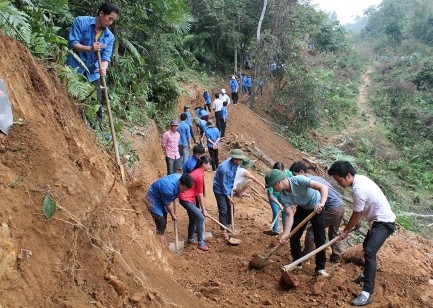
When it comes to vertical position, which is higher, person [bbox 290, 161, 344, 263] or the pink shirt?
person [bbox 290, 161, 344, 263]

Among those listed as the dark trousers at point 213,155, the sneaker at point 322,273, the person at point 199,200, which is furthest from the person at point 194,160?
the dark trousers at point 213,155

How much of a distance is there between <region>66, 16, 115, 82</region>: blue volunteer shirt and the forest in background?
0.66 ft

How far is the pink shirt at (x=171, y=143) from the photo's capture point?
9.67 metres

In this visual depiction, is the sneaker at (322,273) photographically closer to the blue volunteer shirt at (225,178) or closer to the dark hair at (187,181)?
the dark hair at (187,181)

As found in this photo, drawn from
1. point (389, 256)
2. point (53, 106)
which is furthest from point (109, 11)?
point (389, 256)

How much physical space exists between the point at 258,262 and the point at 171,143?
4.58m

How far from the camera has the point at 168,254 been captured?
20.0 ft

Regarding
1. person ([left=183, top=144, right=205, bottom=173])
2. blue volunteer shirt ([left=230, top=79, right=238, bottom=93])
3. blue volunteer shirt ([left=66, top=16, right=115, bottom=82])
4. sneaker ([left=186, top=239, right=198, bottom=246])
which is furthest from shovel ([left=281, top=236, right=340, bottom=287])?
blue volunteer shirt ([left=230, top=79, right=238, bottom=93])

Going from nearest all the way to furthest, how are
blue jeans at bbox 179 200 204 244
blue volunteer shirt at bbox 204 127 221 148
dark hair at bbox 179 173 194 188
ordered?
dark hair at bbox 179 173 194 188, blue jeans at bbox 179 200 204 244, blue volunteer shirt at bbox 204 127 221 148

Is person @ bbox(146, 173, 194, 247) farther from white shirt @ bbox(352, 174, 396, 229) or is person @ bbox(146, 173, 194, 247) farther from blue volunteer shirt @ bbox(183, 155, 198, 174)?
white shirt @ bbox(352, 174, 396, 229)

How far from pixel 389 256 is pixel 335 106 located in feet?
75.8

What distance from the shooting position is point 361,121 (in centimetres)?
Result: 2911

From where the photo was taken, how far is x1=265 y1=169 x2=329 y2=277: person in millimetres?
5102

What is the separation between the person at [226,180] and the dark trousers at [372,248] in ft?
9.13
